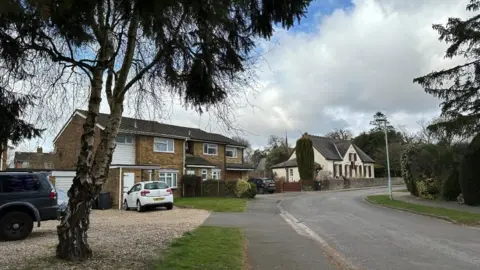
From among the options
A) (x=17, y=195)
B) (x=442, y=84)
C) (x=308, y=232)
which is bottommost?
(x=308, y=232)

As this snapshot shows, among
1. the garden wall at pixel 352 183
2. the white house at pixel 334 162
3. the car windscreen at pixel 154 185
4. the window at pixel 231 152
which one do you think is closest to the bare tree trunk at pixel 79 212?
the car windscreen at pixel 154 185

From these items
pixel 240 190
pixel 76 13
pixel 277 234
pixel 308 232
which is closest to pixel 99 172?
pixel 76 13

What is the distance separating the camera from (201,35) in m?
6.77

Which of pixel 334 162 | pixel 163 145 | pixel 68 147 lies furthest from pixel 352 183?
pixel 68 147

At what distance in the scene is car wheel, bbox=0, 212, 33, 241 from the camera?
10.7m

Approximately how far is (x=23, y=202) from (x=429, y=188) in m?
24.9

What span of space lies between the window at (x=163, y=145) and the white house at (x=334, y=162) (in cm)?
3085

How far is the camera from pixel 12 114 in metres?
7.94

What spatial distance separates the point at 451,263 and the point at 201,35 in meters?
6.54

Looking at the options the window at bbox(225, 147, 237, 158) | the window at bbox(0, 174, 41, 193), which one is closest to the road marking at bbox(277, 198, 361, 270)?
the window at bbox(0, 174, 41, 193)

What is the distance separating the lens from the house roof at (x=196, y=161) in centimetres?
3511

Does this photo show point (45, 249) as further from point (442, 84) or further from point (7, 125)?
point (442, 84)

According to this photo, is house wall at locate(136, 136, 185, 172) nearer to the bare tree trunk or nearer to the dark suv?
the dark suv

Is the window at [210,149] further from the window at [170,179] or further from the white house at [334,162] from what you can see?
the white house at [334,162]
